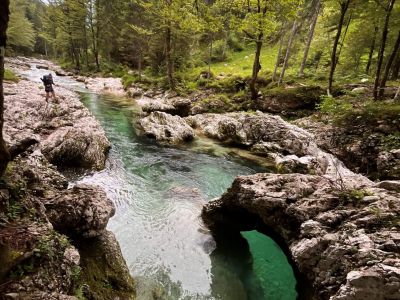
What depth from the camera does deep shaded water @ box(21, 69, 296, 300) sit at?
24.5ft

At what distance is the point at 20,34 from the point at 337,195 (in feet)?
228

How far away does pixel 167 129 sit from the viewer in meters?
20.4

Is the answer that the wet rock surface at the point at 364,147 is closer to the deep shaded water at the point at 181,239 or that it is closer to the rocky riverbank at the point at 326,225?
the deep shaded water at the point at 181,239

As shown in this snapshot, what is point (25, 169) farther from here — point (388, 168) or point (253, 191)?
point (388, 168)

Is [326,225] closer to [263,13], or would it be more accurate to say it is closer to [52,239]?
[52,239]

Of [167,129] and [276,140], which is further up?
[276,140]

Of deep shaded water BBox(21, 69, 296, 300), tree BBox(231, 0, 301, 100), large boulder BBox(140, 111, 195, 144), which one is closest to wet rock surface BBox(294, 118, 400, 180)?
deep shaded water BBox(21, 69, 296, 300)

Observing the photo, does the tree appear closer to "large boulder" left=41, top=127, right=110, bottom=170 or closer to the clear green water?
the clear green water

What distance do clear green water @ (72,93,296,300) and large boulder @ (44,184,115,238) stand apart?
157 cm

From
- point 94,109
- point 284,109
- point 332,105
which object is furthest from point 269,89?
point 94,109

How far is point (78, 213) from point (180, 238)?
3549 mm

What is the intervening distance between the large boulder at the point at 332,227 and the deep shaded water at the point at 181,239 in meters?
1.21

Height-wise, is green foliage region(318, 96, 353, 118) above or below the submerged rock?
above

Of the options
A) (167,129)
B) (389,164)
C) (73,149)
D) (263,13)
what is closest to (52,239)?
(73,149)
